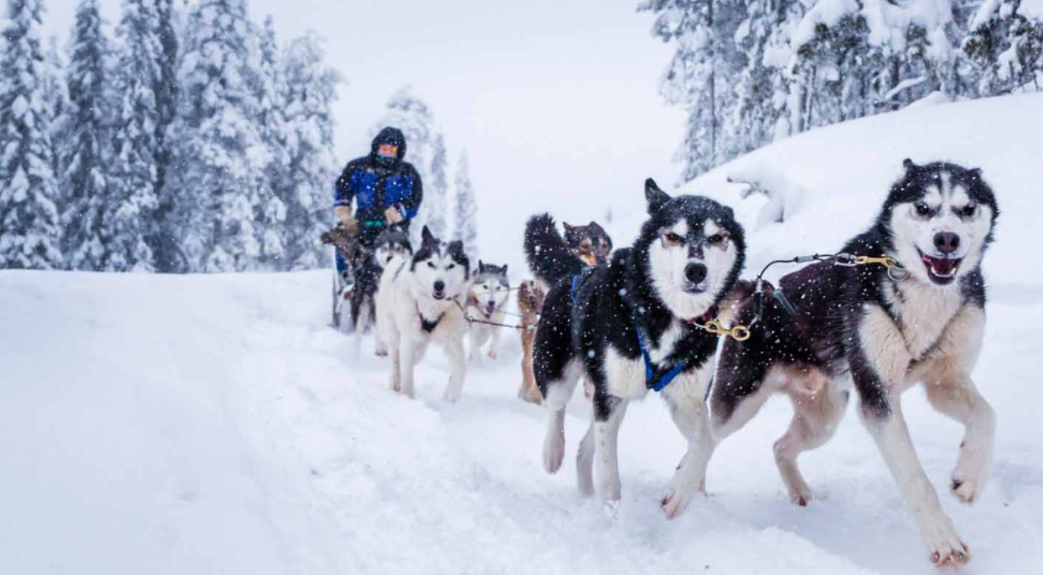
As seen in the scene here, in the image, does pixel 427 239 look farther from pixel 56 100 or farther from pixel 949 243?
pixel 56 100

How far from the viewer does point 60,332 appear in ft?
11.8

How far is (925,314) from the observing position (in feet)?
9.05

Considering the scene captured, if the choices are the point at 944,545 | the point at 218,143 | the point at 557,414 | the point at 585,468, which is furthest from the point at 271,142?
the point at 944,545

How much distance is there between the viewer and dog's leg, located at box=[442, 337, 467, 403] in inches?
231

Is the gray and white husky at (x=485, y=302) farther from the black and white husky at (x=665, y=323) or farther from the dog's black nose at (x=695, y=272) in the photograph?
the dog's black nose at (x=695, y=272)

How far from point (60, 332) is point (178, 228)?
1887cm

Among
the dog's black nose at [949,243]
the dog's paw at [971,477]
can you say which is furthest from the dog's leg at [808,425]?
the dog's black nose at [949,243]

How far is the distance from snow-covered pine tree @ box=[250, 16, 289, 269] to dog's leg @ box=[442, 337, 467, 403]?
16.6 meters

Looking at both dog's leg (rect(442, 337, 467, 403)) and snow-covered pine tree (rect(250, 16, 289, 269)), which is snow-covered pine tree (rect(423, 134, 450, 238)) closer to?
snow-covered pine tree (rect(250, 16, 289, 269))

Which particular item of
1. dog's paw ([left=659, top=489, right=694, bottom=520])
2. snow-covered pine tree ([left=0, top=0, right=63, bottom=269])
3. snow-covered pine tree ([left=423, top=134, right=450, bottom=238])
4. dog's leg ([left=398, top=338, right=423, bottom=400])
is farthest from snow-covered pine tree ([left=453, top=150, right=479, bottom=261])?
dog's paw ([left=659, top=489, right=694, bottom=520])

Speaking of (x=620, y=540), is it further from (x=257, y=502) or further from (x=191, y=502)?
(x=191, y=502)

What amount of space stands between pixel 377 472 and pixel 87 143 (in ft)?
65.9

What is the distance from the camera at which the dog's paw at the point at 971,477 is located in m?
2.66

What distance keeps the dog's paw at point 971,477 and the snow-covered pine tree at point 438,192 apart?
2719cm
